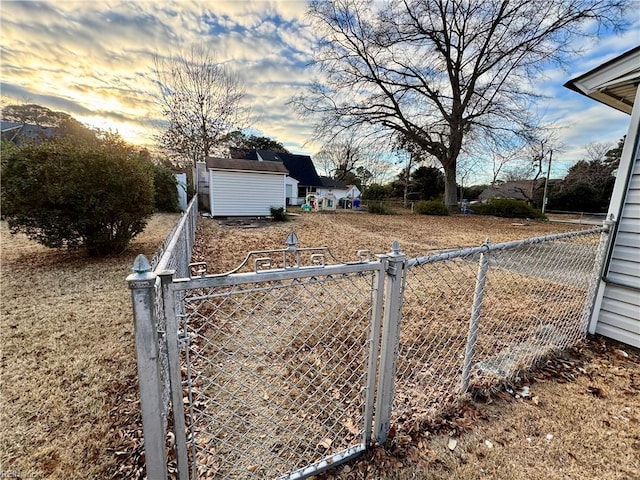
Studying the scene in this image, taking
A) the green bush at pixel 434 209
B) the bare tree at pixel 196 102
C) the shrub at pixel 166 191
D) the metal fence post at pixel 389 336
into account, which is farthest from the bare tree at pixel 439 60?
the metal fence post at pixel 389 336

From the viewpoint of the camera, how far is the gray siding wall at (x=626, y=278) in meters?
2.73

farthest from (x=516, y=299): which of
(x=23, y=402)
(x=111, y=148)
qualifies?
(x=111, y=148)

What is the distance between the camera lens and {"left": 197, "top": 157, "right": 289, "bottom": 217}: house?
1214 centimetres

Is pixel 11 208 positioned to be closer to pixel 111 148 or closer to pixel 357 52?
pixel 111 148

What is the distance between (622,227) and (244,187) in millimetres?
11897

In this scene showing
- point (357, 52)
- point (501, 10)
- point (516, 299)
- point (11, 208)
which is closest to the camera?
point (516, 299)

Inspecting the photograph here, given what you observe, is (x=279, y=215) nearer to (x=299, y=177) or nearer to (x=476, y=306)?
(x=476, y=306)

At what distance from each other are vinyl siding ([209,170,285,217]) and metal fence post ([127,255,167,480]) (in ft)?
39.9

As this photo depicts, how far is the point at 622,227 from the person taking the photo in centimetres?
282

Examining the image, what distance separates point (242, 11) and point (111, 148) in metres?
4.64

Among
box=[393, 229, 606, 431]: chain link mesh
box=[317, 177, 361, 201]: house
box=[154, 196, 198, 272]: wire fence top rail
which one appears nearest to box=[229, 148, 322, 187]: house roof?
box=[317, 177, 361, 201]: house

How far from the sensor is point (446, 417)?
1864 millimetres

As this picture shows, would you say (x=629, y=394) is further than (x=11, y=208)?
No

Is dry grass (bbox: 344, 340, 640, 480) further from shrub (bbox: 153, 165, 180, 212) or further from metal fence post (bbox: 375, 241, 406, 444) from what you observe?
shrub (bbox: 153, 165, 180, 212)
